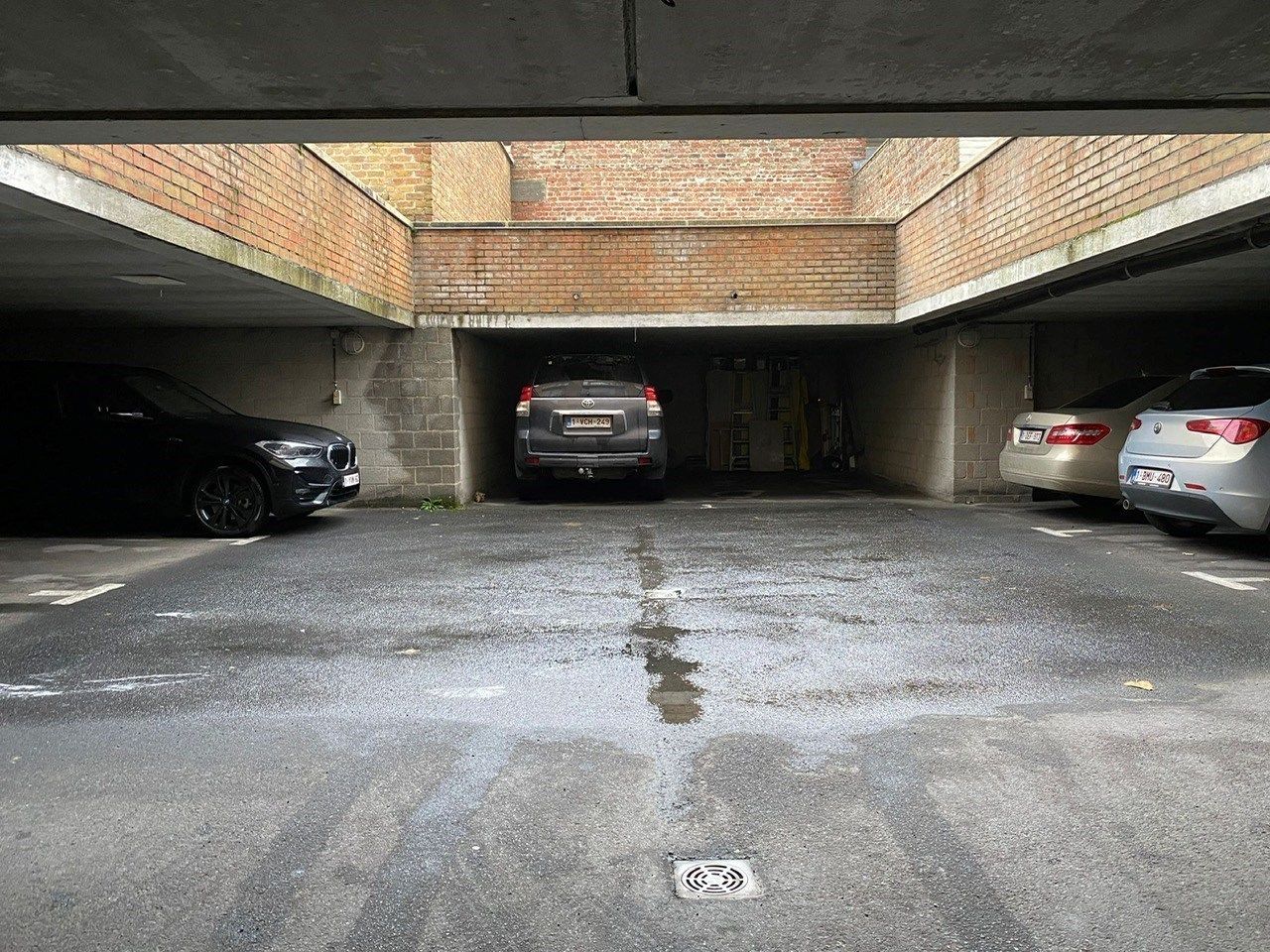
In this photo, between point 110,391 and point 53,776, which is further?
point 110,391

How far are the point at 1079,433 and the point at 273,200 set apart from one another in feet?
26.9

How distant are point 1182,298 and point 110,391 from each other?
11.2 m

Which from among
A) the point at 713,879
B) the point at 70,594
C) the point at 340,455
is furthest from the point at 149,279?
the point at 713,879

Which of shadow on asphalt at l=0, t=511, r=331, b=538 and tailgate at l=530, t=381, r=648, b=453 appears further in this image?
tailgate at l=530, t=381, r=648, b=453

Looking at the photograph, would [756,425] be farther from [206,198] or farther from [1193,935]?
[1193,935]

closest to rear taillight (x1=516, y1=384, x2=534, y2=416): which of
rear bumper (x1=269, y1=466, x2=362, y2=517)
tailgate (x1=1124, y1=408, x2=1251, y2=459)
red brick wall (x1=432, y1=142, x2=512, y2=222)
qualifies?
rear bumper (x1=269, y1=466, x2=362, y2=517)

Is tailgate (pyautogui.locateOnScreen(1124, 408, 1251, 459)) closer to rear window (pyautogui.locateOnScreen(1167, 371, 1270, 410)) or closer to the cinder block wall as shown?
rear window (pyautogui.locateOnScreen(1167, 371, 1270, 410))

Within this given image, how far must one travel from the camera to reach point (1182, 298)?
10.0m

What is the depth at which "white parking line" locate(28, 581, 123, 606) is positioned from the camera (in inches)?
246

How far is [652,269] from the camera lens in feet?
40.9

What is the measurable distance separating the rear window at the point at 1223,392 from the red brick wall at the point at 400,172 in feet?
32.8

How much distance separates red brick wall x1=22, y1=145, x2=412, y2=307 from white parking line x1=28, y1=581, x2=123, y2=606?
2.74 metres

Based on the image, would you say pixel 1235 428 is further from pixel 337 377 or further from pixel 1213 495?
pixel 337 377

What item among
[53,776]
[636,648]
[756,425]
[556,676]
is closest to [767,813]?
[556,676]
